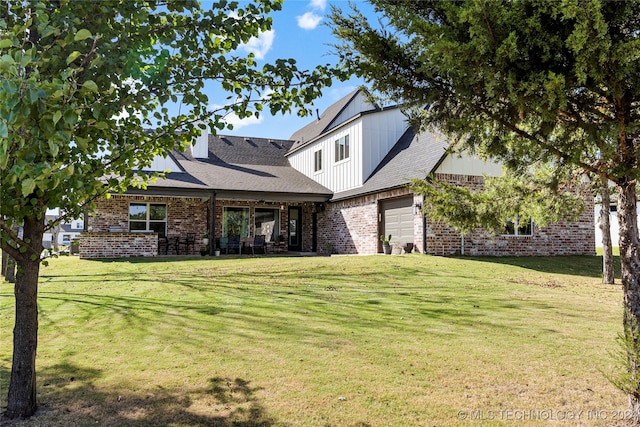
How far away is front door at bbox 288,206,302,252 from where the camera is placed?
72.2ft

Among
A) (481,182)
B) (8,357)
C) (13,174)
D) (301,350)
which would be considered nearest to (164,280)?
(8,357)

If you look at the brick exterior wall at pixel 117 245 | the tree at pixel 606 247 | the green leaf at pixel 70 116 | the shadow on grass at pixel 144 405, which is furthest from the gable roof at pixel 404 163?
the green leaf at pixel 70 116

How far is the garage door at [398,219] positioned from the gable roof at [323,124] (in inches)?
263

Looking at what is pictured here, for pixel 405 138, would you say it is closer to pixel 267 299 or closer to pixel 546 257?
pixel 546 257

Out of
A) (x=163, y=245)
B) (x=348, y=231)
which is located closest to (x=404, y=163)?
(x=348, y=231)

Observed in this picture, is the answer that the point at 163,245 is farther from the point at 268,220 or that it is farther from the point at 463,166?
the point at 463,166

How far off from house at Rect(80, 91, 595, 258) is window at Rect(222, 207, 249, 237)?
49 mm

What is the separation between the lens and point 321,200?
20.2m

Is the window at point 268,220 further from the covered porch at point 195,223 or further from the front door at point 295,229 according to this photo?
the front door at point 295,229

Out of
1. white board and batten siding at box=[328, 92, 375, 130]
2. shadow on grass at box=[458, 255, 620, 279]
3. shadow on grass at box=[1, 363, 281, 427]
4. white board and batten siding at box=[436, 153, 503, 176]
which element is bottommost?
shadow on grass at box=[1, 363, 281, 427]

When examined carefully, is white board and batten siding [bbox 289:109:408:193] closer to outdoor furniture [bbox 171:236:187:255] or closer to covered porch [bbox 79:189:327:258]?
covered porch [bbox 79:189:327:258]

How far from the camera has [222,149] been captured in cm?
2417

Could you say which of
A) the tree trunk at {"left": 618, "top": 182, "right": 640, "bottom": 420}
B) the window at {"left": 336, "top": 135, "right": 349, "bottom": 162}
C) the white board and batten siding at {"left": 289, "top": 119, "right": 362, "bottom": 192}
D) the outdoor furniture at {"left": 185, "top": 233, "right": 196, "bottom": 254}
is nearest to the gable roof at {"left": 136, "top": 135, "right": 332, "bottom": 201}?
the white board and batten siding at {"left": 289, "top": 119, "right": 362, "bottom": 192}

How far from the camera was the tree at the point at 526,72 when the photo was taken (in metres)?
3.00
